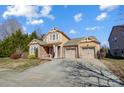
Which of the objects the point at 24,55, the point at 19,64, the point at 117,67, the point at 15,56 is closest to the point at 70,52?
the point at 24,55

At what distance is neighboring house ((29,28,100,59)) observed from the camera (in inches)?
1108

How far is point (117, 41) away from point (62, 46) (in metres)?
8.47

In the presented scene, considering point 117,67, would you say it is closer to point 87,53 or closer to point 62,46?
point 87,53

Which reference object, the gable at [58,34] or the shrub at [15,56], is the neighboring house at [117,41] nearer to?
the gable at [58,34]

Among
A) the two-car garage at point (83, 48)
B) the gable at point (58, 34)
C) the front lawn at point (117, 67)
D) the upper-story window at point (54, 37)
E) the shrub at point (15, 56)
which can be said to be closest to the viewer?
the front lawn at point (117, 67)

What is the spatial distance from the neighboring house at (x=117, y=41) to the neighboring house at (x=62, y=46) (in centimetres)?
540

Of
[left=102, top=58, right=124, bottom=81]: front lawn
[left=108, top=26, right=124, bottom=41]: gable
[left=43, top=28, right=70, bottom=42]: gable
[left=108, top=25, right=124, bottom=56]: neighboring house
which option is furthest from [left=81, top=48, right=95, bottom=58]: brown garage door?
[left=102, top=58, right=124, bottom=81]: front lawn

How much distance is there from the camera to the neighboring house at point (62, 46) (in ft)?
92.3

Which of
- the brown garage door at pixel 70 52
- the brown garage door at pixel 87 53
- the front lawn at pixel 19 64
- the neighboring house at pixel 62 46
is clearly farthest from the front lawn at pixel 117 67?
the brown garage door at pixel 70 52

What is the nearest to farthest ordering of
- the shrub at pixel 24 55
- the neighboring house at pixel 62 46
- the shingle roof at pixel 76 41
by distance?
the shingle roof at pixel 76 41, the neighboring house at pixel 62 46, the shrub at pixel 24 55

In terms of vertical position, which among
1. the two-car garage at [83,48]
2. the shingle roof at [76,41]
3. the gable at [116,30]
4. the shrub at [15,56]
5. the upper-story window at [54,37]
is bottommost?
the shrub at [15,56]

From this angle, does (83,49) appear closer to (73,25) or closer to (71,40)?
(71,40)

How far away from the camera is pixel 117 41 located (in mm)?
33281

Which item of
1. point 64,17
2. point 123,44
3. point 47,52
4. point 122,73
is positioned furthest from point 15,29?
point 122,73
